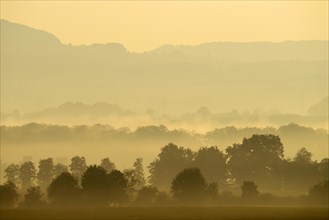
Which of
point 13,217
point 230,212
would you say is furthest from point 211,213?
point 13,217

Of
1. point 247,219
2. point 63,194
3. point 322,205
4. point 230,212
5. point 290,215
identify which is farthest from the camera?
point 63,194

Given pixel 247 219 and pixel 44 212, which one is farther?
pixel 44 212

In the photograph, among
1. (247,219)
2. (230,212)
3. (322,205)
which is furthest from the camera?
(322,205)

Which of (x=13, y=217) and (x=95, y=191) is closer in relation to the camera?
(x=13, y=217)

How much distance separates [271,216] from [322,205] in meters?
38.5

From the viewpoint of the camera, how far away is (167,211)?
165250mm

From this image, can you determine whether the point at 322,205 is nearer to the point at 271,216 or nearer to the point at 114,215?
the point at 271,216

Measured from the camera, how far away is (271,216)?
147750 mm

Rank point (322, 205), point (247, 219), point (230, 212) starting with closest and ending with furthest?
point (247, 219)
point (230, 212)
point (322, 205)

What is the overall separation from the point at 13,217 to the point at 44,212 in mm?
18736

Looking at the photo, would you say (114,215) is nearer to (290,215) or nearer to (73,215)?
(73,215)

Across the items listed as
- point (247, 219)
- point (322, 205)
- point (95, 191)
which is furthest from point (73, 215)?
point (322, 205)

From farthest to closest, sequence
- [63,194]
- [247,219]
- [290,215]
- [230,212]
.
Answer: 1. [63,194]
2. [230,212]
3. [290,215]
4. [247,219]

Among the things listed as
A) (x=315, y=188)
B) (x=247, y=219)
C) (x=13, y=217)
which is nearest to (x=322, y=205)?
(x=315, y=188)
